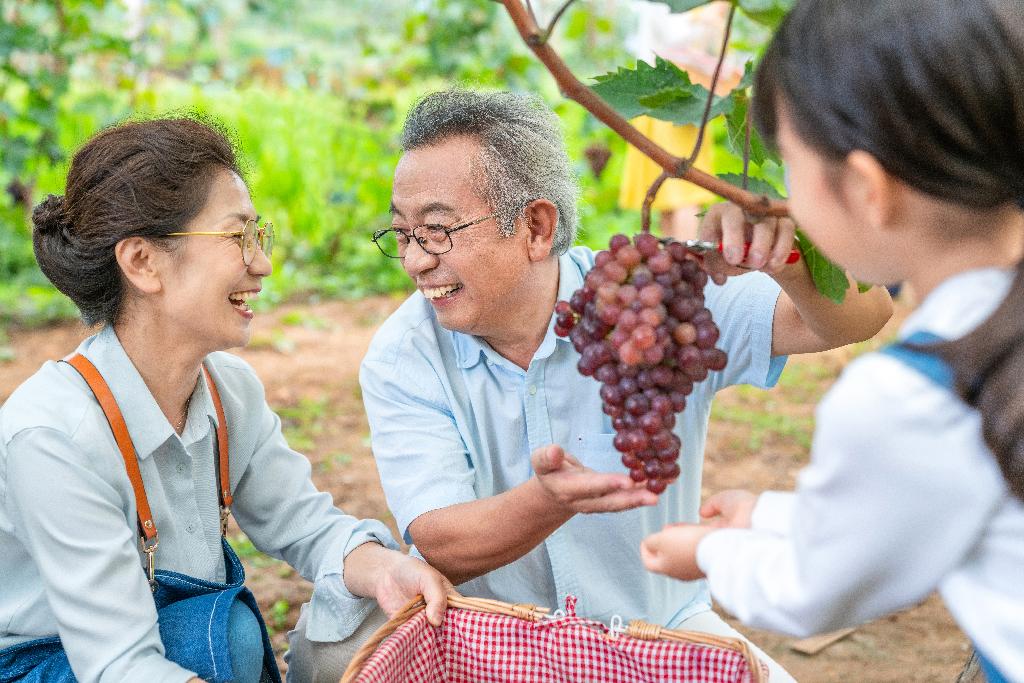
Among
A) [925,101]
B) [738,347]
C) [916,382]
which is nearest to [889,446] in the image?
[916,382]

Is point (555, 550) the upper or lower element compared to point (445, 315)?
lower

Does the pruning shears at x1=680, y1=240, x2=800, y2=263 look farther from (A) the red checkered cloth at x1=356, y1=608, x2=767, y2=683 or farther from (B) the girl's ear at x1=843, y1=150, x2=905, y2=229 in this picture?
(A) the red checkered cloth at x1=356, y1=608, x2=767, y2=683

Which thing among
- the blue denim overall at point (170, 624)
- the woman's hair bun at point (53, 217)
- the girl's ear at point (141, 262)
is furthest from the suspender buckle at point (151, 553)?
the woman's hair bun at point (53, 217)

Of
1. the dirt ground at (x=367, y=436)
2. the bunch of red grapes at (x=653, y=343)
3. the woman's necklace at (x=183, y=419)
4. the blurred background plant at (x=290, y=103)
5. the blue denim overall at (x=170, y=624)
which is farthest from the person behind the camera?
the blurred background plant at (x=290, y=103)

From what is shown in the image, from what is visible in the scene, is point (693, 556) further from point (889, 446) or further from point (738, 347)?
point (738, 347)

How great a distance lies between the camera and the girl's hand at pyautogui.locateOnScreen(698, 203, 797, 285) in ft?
5.37

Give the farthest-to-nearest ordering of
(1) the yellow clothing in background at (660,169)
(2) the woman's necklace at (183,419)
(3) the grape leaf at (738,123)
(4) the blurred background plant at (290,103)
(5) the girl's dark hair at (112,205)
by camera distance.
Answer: (4) the blurred background plant at (290,103) < (1) the yellow clothing in background at (660,169) < (2) the woman's necklace at (183,419) < (5) the girl's dark hair at (112,205) < (3) the grape leaf at (738,123)

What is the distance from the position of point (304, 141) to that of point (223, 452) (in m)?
6.30

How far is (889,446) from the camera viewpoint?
3.49 feet

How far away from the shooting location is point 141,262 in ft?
7.19

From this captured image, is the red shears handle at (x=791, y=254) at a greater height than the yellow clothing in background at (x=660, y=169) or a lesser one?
lesser

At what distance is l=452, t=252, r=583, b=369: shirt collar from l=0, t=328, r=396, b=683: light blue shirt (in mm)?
471

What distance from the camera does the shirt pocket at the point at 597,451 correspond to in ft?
7.40

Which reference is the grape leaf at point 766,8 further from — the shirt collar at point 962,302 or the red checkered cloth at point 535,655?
the red checkered cloth at point 535,655
